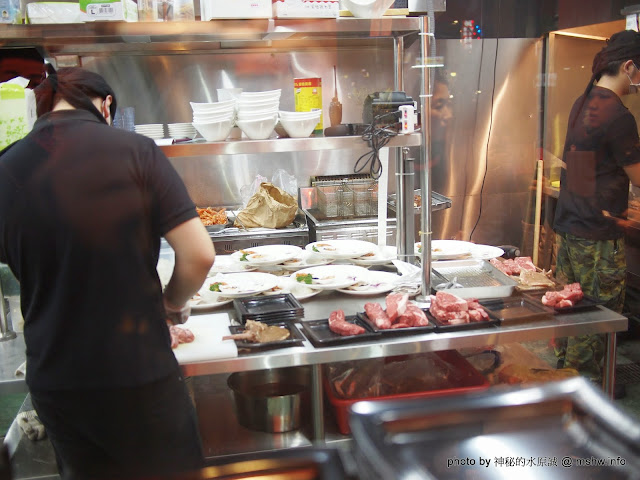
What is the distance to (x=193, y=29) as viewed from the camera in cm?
207

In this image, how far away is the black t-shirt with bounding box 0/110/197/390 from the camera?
1520 millimetres

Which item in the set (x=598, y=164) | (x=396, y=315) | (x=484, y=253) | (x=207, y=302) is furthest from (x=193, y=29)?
(x=598, y=164)

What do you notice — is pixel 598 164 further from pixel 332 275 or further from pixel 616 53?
pixel 332 275

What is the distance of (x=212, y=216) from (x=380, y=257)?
1.51 meters

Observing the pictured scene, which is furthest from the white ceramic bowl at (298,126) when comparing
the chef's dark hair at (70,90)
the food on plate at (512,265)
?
the food on plate at (512,265)

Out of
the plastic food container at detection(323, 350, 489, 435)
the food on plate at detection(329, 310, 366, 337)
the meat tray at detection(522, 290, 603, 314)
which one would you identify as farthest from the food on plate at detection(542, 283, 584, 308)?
the food on plate at detection(329, 310, 366, 337)

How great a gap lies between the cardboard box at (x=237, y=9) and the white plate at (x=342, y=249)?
1.03m

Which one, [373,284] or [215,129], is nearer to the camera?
[215,129]

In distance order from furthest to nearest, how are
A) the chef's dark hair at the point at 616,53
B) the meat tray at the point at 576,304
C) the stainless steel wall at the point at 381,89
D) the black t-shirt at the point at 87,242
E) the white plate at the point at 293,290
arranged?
1. the stainless steel wall at the point at 381,89
2. the chef's dark hair at the point at 616,53
3. the white plate at the point at 293,290
4. the meat tray at the point at 576,304
5. the black t-shirt at the point at 87,242

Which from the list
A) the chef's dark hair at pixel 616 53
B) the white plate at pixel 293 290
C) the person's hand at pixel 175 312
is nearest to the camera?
the person's hand at pixel 175 312

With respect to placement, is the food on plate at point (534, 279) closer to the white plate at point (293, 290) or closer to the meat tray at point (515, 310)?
the meat tray at point (515, 310)

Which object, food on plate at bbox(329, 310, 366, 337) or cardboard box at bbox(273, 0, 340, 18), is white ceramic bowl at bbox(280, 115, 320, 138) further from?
food on plate at bbox(329, 310, 366, 337)

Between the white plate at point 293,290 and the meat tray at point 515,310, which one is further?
the white plate at point 293,290

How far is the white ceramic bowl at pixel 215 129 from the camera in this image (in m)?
2.11
